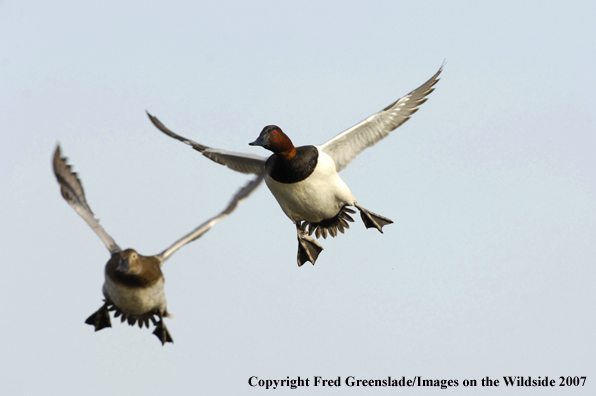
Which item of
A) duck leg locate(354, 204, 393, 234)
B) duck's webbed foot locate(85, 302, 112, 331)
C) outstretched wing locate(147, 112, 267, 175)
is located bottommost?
duck's webbed foot locate(85, 302, 112, 331)

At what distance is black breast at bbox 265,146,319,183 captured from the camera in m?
10.7

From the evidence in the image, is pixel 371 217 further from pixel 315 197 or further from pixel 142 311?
pixel 142 311

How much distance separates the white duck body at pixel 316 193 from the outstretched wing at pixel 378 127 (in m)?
0.38

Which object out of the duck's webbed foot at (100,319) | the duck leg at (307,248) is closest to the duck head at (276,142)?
the duck leg at (307,248)

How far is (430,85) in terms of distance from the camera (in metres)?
11.8

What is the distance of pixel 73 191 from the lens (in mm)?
10000

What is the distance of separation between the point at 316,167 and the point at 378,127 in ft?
4.41

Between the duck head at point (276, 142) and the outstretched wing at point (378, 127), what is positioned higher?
the outstretched wing at point (378, 127)

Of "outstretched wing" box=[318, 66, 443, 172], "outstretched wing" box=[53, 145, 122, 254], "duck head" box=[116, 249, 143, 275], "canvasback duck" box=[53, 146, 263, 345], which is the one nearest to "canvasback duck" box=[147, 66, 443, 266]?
"outstretched wing" box=[318, 66, 443, 172]

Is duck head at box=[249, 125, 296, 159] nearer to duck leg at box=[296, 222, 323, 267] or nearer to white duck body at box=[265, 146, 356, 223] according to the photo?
white duck body at box=[265, 146, 356, 223]

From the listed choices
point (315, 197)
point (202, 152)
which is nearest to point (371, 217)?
point (315, 197)

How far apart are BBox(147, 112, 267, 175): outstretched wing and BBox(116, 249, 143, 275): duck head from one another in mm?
3342

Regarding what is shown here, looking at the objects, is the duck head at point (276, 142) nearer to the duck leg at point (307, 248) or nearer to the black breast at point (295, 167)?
the black breast at point (295, 167)

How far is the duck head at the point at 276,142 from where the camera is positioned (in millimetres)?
10531
